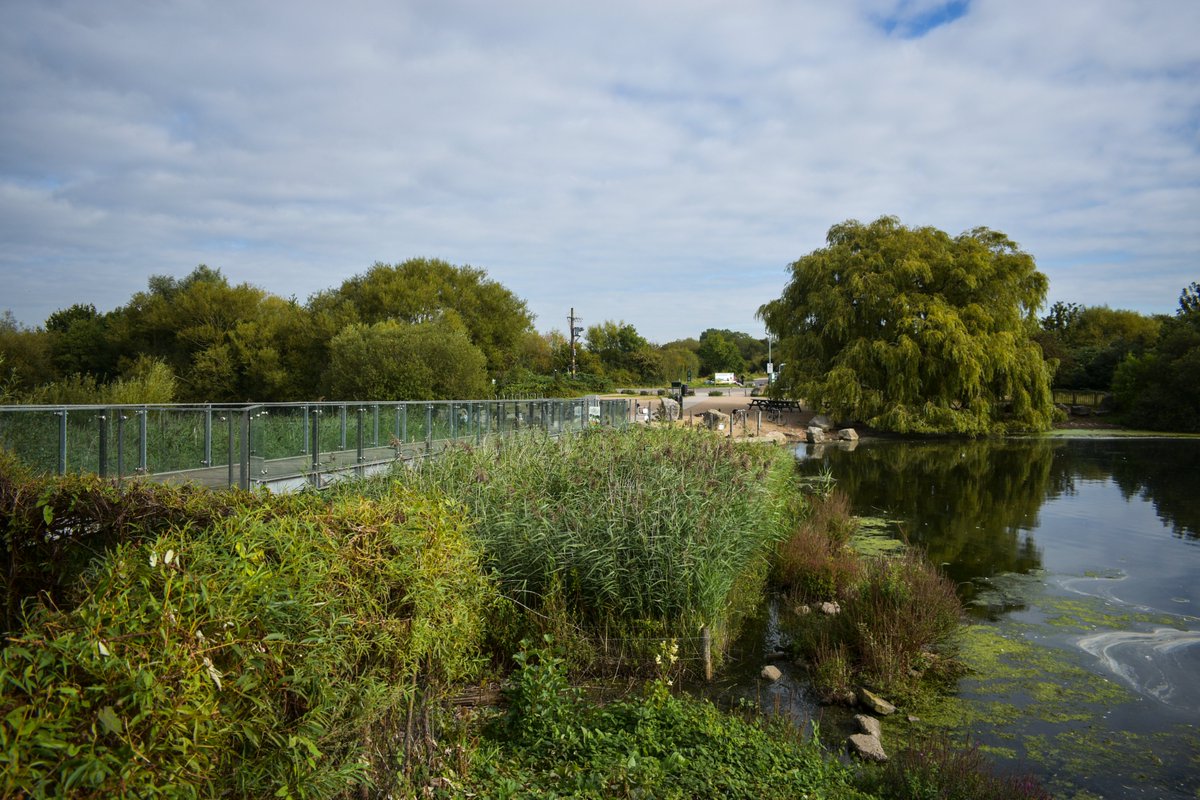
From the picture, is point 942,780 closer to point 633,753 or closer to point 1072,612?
point 633,753

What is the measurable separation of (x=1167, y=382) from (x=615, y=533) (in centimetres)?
4362

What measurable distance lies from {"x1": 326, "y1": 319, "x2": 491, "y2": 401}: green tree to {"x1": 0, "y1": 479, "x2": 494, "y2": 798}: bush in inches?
965

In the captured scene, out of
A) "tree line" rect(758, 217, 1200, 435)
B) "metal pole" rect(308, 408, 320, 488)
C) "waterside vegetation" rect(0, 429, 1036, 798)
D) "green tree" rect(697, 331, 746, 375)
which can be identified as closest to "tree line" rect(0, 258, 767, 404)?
"tree line" rect(758, 217, 1200, 435)

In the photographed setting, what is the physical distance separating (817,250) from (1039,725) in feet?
110

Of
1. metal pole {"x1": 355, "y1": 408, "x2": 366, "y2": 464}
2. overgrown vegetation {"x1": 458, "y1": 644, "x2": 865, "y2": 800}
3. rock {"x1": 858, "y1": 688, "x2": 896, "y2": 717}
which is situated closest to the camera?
overgrown vegetation {"x1": 458, "y1": 644, "x2": 865, "y2": 800}

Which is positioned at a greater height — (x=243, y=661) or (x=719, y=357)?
(x=719, y=357)

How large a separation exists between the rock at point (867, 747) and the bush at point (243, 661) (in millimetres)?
3041

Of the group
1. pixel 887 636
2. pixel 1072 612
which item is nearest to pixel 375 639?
pixel 887 636

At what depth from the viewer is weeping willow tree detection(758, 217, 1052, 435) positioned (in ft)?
107

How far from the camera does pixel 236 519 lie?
3771 millimetres

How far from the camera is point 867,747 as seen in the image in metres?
5.50

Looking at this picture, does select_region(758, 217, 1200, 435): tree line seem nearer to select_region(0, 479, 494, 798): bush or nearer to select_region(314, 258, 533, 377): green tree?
select_region(314, 258, 533, 377): green tree

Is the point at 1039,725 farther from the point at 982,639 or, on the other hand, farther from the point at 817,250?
the point at 817,250

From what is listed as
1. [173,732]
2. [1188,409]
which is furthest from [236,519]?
[1188,409]
